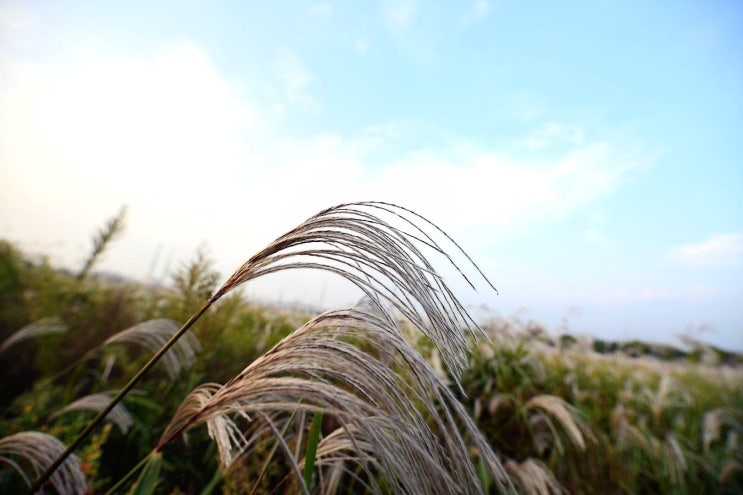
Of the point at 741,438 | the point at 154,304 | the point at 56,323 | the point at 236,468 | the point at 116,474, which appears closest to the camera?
the point at 236,468

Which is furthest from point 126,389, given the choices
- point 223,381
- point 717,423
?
point 717,423

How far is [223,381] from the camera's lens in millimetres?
2900

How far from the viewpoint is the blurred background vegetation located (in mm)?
2156

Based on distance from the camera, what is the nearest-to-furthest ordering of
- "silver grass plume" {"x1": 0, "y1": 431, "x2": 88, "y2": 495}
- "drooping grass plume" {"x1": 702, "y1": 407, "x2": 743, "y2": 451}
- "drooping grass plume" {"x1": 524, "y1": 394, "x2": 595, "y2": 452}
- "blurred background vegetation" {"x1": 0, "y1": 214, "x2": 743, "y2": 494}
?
1. "silver grass plume" {"x1": 0, "y1": 431, "x2": 88, "y2": 495}
2. "blurred background vegetation" {"x1": 0, "y1": 214, "x2": 743, "y2": 494}
3. "drooping grass plume" {"x1": 524, "y1": 394, "x2": 595, "y2": 452}
4. "drooping grass plume" {"x1": 702, "y1": 407, "x2": 743, "y2": 451}

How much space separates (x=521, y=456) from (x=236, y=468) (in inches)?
109

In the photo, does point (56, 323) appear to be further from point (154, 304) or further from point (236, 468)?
point (236, 468)

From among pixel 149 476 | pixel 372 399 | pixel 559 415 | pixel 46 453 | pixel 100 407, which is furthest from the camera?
pixel 559 415

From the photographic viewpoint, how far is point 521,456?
3385 millimetres

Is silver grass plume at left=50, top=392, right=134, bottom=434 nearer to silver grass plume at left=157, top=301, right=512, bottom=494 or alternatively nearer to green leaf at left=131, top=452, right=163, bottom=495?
green leaf at left=131, top=452, right=163, bottom=495

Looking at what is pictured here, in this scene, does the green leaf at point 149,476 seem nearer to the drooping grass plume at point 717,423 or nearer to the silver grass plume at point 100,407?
the silver grass plume at point 100,407

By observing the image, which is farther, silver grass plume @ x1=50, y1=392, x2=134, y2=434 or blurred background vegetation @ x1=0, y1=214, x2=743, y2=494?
blurred background vegetation @ x1=0, y1=214, x2=743, y2=494

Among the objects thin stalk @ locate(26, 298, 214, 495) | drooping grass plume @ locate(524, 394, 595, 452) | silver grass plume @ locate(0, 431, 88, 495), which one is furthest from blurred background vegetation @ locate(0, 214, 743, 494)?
thin stalk @ locate(26, 298, 214, 495)

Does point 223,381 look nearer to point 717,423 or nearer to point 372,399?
point 372,399

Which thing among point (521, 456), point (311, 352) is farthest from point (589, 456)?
point (311, 352)
